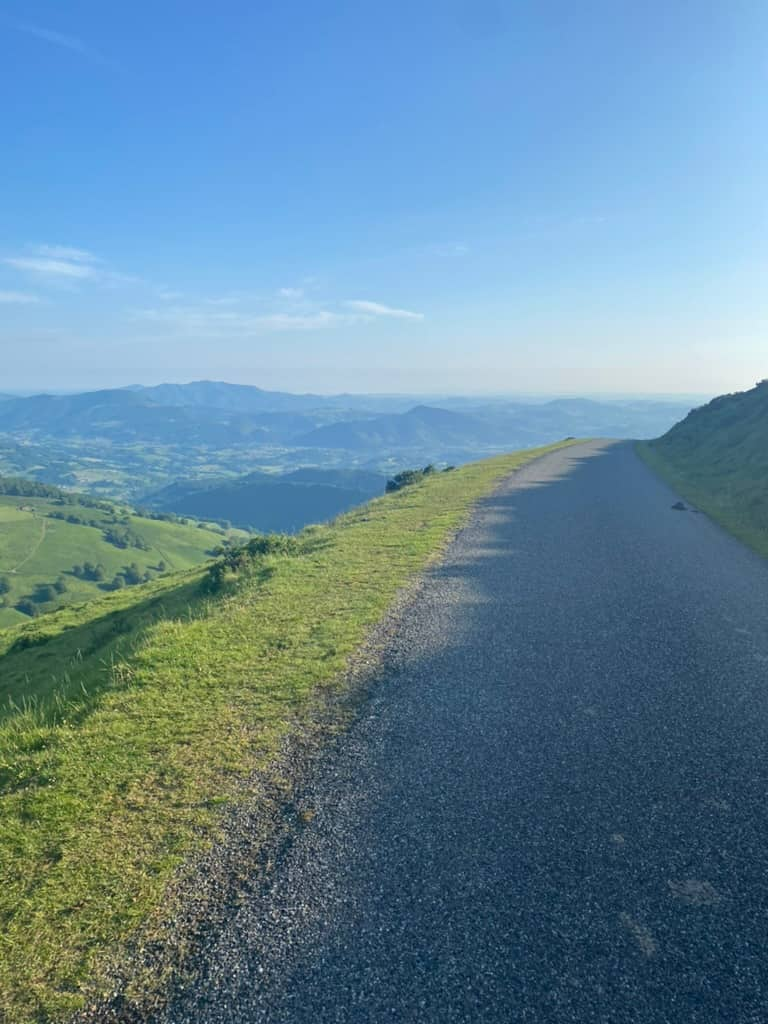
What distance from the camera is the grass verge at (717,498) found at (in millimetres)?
20109

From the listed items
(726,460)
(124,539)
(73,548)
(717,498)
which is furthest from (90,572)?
(717,498)

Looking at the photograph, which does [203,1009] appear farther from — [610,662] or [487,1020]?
[610,662]

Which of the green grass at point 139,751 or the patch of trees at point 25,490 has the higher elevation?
the green grass at point 139,751

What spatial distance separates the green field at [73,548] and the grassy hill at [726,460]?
7909 centimetres

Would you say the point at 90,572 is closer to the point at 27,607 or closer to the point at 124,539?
the point at 124,539

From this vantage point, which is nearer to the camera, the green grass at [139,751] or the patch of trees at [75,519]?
the green grass at [139,751]

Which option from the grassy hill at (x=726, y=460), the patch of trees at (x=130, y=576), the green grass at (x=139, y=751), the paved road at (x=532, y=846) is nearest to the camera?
the paved road at (x=532, y=846)

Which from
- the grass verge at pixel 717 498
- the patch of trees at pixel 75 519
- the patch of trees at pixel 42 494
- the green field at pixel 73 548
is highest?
the grass verge at pixel 717 498

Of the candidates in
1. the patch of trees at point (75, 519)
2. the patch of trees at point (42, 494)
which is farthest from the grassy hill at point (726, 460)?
the patch of trees at point (42, 494)

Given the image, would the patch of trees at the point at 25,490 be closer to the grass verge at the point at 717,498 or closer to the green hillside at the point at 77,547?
the green hillside at the point at 77,547

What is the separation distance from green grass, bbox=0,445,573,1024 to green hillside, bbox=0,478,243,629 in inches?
2951

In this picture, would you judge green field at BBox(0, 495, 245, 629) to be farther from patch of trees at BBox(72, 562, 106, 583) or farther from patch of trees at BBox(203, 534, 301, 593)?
patch of trees at BBox(203, 534, 301, 593)

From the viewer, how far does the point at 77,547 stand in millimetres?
122062

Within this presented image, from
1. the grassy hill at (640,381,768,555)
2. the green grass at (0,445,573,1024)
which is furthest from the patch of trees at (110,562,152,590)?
the green grass at (0,445,573,1024)
